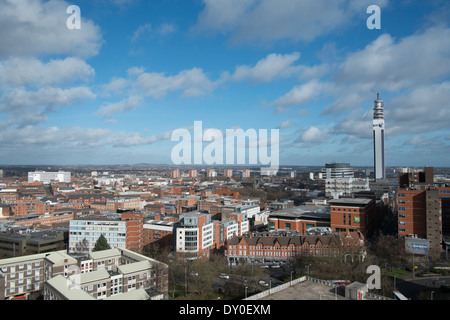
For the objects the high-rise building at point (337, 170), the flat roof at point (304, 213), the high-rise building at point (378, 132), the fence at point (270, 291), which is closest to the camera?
the fence at point (270, 291)

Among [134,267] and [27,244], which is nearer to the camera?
[134,267]

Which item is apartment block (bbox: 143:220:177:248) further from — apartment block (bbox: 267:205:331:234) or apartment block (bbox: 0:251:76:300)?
apartment block (bbox: 267:205:331:234)

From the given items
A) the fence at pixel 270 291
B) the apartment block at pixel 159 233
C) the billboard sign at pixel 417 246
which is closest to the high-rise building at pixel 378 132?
the billboard sign at pixel 417 246

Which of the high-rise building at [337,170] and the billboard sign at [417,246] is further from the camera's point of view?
the high-rise building at [337,170]

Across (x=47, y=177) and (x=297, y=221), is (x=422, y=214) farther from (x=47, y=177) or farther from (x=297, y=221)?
(x=47, y=177)

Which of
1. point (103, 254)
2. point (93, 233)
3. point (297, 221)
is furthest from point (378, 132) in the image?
point (103, 254)

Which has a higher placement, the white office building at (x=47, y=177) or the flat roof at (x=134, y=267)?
the white office building at (x=47, y=177)

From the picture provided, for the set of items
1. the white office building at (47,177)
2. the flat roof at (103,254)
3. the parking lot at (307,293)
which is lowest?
the flat roof at (103,254)

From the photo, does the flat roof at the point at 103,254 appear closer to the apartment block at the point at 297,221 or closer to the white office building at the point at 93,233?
the white office building at the point at 93,233

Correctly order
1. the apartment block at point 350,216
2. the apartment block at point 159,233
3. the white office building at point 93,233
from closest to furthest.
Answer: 1. the white office building at point 93,233
2. the apartment block at point 159,233
3. the apartment block at point 350,216

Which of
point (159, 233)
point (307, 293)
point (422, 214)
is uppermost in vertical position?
point (422, 214)

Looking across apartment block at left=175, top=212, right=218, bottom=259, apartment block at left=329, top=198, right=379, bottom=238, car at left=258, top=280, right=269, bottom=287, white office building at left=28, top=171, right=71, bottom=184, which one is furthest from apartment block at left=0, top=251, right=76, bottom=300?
white office building at left=28, top=171, right=71, bottom=184
